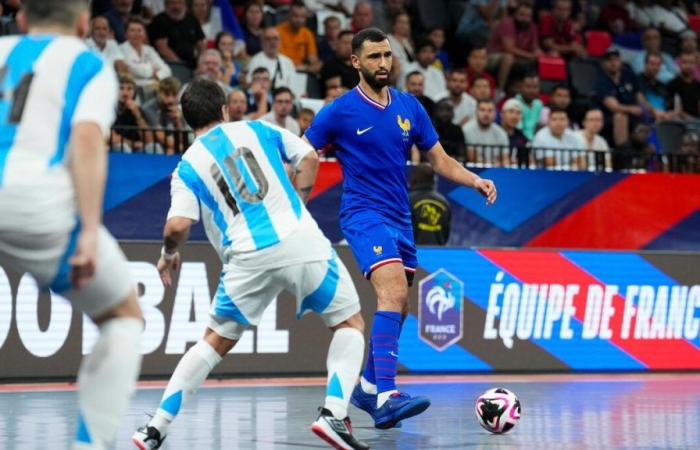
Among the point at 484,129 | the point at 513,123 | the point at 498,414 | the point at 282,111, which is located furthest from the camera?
the point at 513,123

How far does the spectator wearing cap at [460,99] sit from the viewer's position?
16328 mm

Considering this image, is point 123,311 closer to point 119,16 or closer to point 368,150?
point 368,150

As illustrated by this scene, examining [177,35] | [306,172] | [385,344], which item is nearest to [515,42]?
[177,35]

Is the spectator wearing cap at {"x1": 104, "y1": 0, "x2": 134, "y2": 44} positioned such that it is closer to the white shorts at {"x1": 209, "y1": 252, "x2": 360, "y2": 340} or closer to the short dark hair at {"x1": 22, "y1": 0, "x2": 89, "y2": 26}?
the white shorts at {"x1": 209, "y1": 252, "x2": 360, "y2": 340}

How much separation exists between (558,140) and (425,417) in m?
7.38

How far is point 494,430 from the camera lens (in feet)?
25.6

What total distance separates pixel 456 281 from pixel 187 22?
528 cm

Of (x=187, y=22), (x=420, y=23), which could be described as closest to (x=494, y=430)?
(x=187, y=22)

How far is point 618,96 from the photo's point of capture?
18.4m

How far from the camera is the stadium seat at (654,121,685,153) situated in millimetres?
18016

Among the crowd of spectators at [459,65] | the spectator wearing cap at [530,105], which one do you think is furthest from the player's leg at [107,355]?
the spectator wearing cap at [530,105]

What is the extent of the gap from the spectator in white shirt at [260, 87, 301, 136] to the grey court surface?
11.1 ft

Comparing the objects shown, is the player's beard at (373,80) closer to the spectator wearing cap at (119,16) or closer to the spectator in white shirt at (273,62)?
the spectator in white shirt at (273,62)

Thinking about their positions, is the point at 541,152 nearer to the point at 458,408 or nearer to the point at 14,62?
the point at 458,408
